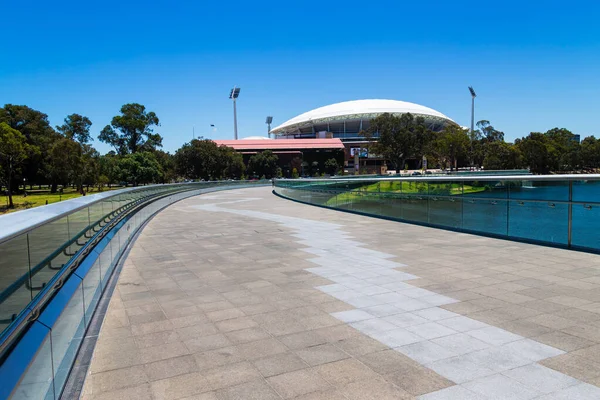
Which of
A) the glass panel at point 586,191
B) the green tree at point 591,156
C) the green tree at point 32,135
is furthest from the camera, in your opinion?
the green tree at point 591,156

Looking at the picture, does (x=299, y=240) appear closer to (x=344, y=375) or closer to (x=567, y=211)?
(x=567, y=211)

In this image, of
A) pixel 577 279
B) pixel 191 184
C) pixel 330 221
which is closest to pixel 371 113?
pixel 191 184

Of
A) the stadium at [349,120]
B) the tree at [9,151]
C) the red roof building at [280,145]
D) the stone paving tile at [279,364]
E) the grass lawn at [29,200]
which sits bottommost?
the grass lawn at [29,200]

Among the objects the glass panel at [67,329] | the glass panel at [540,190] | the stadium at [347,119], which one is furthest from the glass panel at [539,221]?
the stadium at [347,119]

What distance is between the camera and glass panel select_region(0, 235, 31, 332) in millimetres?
2236

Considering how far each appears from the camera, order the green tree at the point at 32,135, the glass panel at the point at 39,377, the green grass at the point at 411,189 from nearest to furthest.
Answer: the glass panel at the point at 39,377 → the green grass at the point at 411,189 → the green tree at the point at 32,135

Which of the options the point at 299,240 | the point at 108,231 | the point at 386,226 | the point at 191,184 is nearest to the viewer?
the point at 108,231

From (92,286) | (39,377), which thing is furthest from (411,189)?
(39,377)

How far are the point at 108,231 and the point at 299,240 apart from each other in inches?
179

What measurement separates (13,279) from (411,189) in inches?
477

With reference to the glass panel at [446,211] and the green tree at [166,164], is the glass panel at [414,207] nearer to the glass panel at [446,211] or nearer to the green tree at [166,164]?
the glass panel at [446,211]

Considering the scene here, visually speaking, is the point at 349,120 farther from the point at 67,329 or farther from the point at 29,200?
the point at 67,329

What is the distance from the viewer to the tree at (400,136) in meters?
56.5

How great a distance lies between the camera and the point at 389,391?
3.36m
